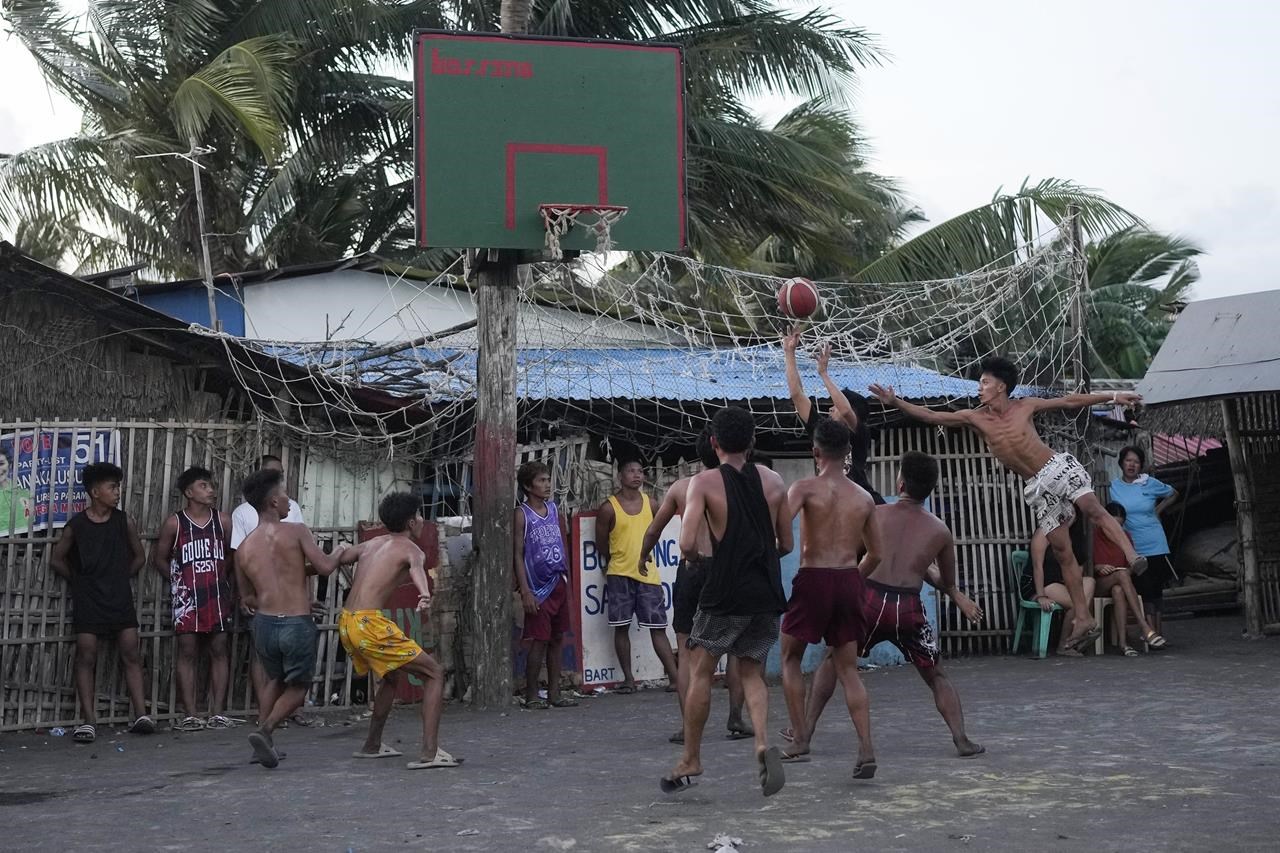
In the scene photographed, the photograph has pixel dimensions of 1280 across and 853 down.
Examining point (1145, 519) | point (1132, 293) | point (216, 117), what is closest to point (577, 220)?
point (1145, 519)

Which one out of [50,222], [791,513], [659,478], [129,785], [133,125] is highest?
[133,125]

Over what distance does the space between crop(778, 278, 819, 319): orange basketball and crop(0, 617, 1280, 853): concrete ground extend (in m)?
2.72

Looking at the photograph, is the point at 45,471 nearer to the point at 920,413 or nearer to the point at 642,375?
the point at 642,375

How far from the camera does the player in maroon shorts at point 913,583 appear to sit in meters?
7.51

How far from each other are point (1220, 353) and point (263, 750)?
353 inches

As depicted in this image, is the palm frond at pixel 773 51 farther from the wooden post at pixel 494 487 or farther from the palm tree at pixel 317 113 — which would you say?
the wooden post at pixel 494 487

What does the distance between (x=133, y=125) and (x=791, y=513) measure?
15.3m

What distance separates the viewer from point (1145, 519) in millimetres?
13664

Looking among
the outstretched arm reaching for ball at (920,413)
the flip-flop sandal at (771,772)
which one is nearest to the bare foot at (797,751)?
the flip-flop sandal at (771,772)

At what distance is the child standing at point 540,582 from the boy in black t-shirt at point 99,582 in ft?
8.99

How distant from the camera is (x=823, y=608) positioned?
23.8 ft

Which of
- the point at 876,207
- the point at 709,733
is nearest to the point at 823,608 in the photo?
the point at 709,733

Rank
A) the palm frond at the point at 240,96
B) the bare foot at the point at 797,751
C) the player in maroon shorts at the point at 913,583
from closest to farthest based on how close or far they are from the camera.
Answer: the player in maroon shorts at the point at 913,583
the bare foot at the point at 797,751
the palm frond at the point at 240,96

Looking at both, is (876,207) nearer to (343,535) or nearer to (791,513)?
(343,535)
